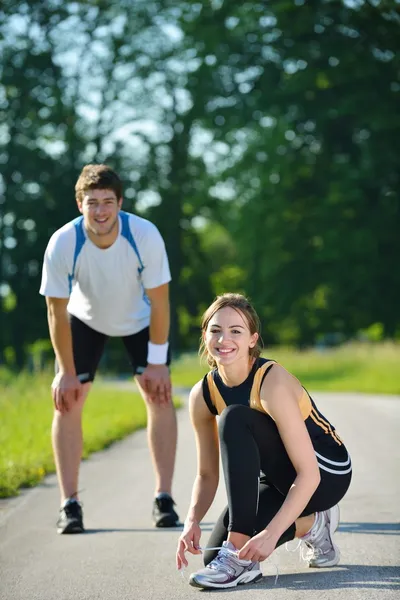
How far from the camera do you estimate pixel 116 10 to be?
41.4 metres

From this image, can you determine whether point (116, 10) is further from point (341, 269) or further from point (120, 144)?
point (341, 269)

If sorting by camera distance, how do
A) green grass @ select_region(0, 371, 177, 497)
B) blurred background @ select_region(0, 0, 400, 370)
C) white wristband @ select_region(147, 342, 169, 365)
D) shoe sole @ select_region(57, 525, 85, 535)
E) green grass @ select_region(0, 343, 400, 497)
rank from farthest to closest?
blurred background @ select_region(0, 0, 400, 370) < green grass @ select_region(0, 343, 400, 497) < green grass @ select_region(0, 371, 177, 497) < white wristband @ select_region(147, 342, 169, 365) < shoe sole @ select_region(57, 525, 85, 535)

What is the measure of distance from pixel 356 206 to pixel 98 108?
9.75m

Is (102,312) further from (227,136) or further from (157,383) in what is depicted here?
(227,136)

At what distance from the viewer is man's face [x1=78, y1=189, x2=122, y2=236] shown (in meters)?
6.44

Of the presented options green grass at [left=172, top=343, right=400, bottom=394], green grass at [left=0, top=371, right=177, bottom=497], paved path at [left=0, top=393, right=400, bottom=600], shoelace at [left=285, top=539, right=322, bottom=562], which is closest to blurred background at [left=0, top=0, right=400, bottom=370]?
green grass at [left=172, top=343, right=400, bottom=394]

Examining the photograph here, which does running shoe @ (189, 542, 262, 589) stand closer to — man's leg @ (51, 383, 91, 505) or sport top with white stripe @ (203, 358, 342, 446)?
sport top with white stripe @ (203, 358, 342, 446)

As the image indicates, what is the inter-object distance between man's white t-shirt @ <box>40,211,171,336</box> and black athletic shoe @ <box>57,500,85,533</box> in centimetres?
105

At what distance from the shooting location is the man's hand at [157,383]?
22.4 feet

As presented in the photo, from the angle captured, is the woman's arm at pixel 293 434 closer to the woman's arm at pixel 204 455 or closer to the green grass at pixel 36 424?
the woman's arm at pixel 204 455

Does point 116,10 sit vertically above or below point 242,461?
above

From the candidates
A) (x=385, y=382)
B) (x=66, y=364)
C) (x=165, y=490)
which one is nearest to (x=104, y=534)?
(x=165, y=490)

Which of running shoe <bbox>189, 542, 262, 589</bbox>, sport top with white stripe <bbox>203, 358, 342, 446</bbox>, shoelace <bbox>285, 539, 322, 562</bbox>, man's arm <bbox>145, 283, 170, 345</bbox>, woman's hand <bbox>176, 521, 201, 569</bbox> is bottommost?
shoelace <bbox>285, 539, 322, 562</bbox>

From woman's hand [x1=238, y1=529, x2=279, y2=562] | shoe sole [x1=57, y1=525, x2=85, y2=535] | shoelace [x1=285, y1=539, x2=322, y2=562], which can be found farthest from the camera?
shoe sole [x1=57, y1=525, x2=85, y2=535]
